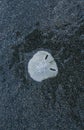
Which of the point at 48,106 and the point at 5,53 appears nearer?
the point at 48,106

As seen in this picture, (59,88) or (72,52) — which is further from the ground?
(72,52)

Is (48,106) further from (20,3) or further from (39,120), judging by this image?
(20,3)

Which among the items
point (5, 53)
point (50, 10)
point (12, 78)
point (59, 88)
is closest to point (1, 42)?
point (5, 53)
